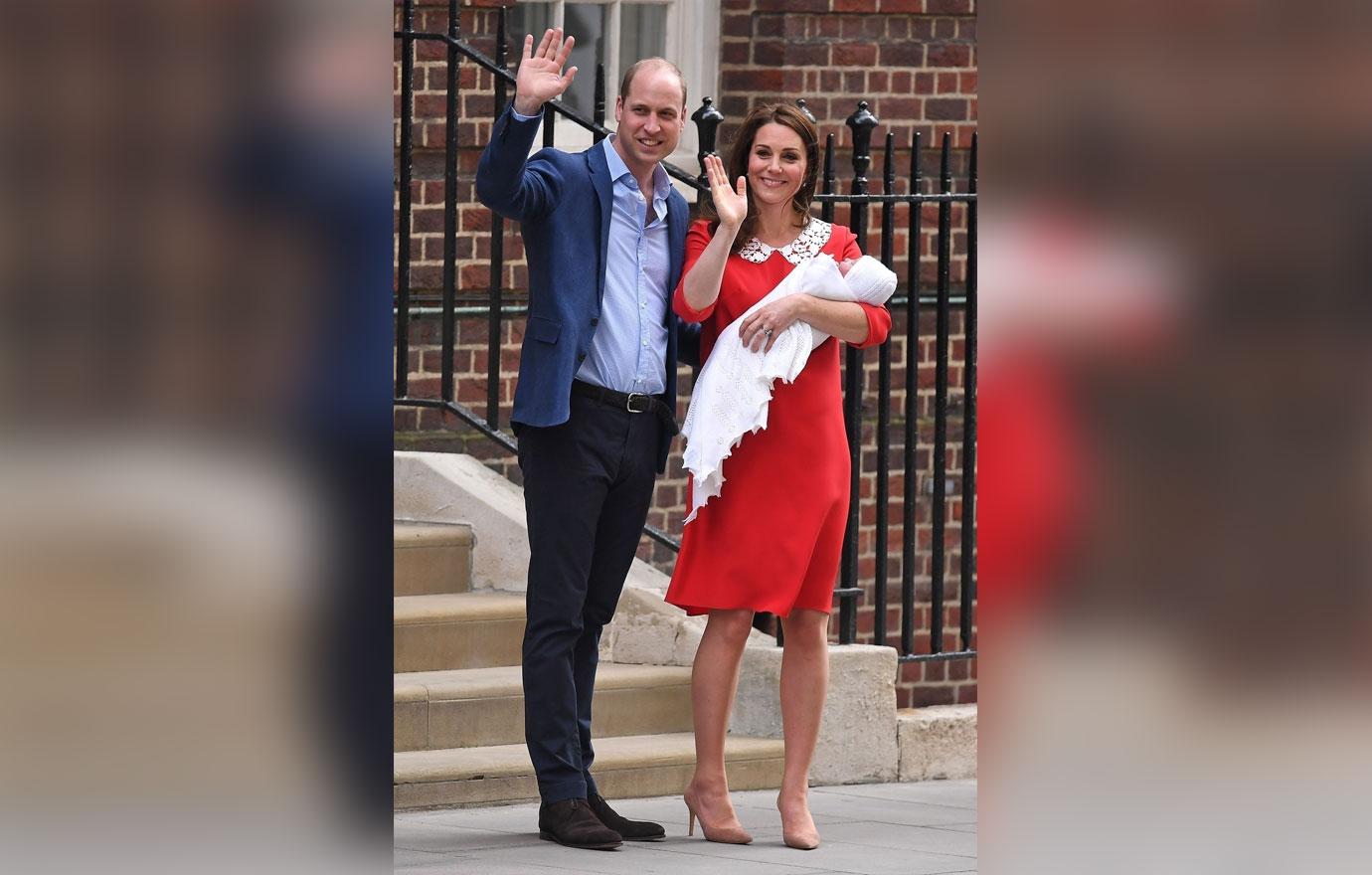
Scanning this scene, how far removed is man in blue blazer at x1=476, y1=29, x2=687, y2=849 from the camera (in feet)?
15.8

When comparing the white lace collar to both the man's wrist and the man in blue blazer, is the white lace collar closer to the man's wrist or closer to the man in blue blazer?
the man in blue blazer

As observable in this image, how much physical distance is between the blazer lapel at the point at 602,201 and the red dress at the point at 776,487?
208mm

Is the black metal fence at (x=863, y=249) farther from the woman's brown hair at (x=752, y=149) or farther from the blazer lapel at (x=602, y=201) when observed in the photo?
the blazer lapel at (x=602, y=201)

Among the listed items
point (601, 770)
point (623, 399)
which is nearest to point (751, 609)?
point (623, 399)

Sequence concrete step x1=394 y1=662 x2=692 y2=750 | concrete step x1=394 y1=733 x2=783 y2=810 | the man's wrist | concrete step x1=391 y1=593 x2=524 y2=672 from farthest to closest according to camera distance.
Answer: concrete step x1=391 y1=593 x2=524 y2=672, concrete step x1=394 y1=662 x2=692 y2=750, concrete step x1=394 y1=733 x2=783 y2=810, the man's wrist

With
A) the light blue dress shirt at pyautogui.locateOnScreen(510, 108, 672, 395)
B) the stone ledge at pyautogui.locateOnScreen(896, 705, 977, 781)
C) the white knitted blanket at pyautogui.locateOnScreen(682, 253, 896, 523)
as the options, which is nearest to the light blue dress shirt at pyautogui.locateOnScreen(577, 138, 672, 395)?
the light blue dress shirt at pyautogui.locateOnScreen(510, 108, 672, 395)

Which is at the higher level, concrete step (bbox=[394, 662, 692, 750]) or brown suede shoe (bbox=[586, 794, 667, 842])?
concrete step (bbox=[394, 662, 692, 750])

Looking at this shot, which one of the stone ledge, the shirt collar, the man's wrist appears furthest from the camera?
the stone ledge

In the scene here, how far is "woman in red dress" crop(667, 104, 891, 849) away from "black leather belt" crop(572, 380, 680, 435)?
22 cm

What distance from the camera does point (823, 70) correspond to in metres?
7.97

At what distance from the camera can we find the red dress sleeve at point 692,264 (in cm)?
493

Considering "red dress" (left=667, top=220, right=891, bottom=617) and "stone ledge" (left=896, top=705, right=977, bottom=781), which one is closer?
"red dress" (left=667, top=220, right=891, bottom=617)
